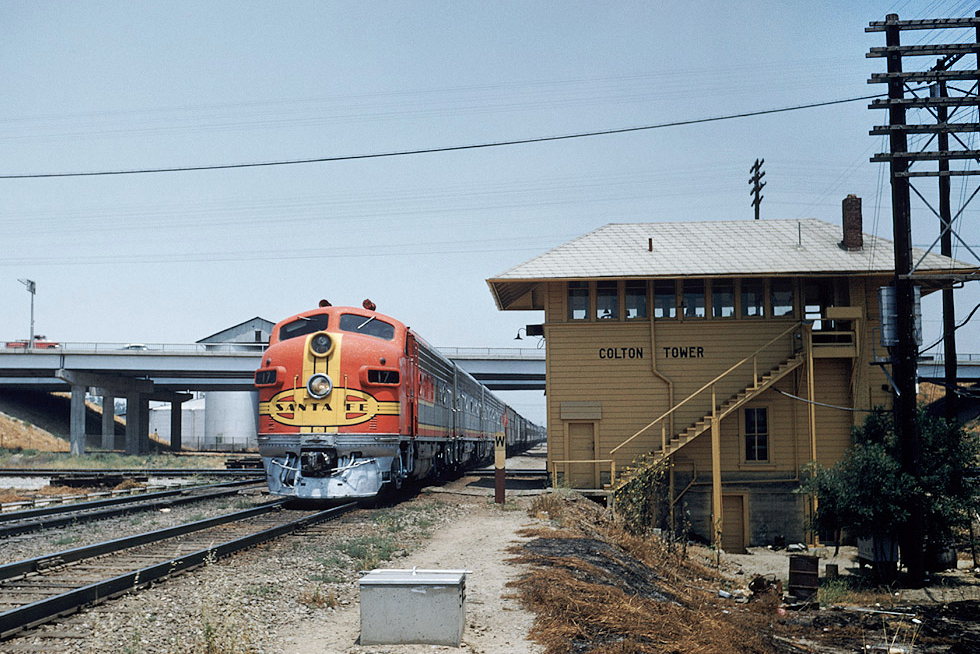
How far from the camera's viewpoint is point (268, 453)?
16.3 meters

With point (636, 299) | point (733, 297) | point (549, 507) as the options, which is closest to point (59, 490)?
point (549, 507)

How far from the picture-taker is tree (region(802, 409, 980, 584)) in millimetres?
15945

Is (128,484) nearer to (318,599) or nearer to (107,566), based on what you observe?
(107,566)

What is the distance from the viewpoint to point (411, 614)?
7.04 metres

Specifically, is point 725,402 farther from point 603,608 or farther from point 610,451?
point 603,608

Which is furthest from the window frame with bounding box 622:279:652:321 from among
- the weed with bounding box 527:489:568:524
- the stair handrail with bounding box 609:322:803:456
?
the weed with bounding box 527:489:568:524

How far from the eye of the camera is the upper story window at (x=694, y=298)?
2264 centimetres

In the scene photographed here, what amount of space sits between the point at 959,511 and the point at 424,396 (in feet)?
37.5

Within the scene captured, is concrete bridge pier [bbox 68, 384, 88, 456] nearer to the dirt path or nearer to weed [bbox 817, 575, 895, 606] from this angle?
the dirt path

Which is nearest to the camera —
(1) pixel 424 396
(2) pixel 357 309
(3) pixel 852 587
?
(3) pixel 852 587

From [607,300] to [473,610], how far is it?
1522 centimetres

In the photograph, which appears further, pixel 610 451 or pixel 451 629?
pixel 610 451

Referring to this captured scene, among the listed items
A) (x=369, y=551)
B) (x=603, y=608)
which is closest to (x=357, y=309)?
(x=369, y=551)

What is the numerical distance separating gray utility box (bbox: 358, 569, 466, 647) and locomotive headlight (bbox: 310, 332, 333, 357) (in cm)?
945
